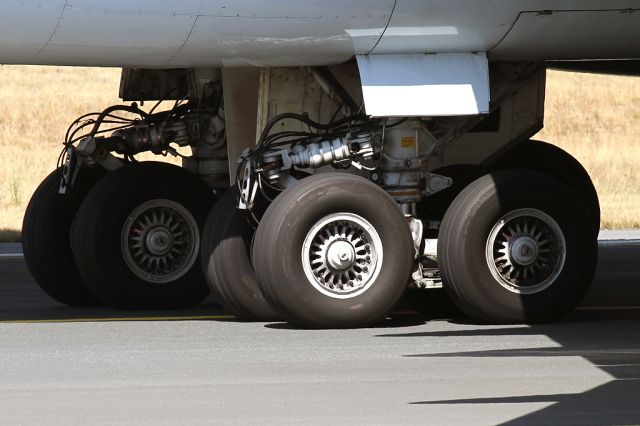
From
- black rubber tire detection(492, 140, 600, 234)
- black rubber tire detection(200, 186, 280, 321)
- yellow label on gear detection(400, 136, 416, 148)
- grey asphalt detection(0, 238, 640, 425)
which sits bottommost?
grey asphalt detection(0, 238, 640, 425)

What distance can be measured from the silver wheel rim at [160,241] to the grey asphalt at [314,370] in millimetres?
457

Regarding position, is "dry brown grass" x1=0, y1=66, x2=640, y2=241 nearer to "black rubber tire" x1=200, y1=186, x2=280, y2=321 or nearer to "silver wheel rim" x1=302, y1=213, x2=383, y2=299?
"black rubber tire" x1=200, y1=186, x2=280, y2=321

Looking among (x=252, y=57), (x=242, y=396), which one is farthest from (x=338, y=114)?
(x=242, y=396)

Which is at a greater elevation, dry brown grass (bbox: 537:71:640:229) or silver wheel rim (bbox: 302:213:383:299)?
dry brown grass (bbox: 537:71:640:229)

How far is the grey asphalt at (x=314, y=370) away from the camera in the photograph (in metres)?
8.09

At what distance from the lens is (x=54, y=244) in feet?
44.1

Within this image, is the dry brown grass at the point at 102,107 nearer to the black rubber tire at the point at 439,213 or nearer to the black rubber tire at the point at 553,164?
the black rubber tire at the point at 553,164

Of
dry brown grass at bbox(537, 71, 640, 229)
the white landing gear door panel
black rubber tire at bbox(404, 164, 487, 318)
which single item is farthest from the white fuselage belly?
dry brown grass at bbox(537, 71, 640, 229)

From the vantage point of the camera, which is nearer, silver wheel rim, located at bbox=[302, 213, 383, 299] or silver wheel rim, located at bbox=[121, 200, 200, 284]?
silver wheel rim, located at bbox=[302, 213, 383, 299]

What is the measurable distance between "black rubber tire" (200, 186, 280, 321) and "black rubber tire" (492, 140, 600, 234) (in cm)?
333

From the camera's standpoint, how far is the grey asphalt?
8.09 meters

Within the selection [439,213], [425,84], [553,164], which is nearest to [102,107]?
[553,164]

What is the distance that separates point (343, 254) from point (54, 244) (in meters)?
3.12

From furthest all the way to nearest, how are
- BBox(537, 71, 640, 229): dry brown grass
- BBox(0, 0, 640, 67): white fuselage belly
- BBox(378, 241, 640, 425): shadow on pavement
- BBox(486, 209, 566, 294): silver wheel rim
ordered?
BBox(537, 71, 640, 229): dry brown grass → BBox(486, 209, 566, 294): silver wheel rim → BBox(0, 0, 640, 67): white fuselage belly → BBox(378, 241, 640, 425): shadow on pavement
